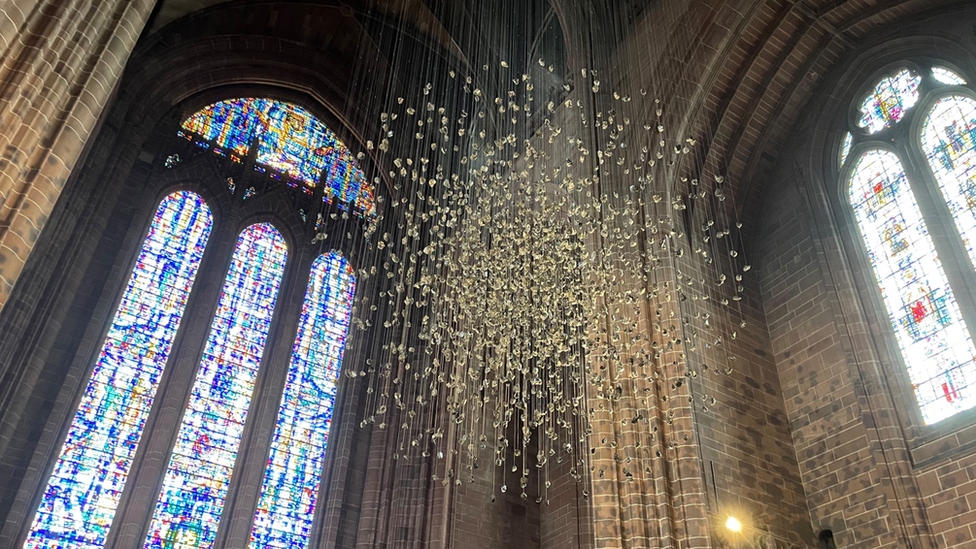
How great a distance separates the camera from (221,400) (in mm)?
10164

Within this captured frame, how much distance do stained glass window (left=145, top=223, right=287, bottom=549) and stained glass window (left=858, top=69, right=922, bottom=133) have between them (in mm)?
→ 8752

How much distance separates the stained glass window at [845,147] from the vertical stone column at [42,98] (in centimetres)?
860

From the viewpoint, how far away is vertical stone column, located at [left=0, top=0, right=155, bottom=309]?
196 inches

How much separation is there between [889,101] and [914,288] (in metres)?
2.59

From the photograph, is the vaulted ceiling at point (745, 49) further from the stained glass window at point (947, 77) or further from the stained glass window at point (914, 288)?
the stained glass window at point (914, 288)

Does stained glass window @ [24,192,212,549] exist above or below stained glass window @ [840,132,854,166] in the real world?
below

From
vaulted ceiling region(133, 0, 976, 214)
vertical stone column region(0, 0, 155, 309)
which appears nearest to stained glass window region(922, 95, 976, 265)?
vaulted ceiling region(133, 0, 976, 214)

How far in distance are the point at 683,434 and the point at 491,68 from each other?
729cm

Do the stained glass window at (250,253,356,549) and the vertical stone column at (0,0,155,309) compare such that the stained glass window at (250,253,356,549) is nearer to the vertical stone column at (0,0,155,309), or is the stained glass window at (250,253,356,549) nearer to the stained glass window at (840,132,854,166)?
the vertical stone column at (0,0,155,309)

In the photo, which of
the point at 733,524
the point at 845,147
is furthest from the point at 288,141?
the point at 733,524

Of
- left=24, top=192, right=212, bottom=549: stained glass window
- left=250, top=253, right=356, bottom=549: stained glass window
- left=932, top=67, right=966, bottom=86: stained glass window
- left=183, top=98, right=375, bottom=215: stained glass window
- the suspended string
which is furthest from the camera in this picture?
left=183, top=98, right=375, bottom=215: stained glass window

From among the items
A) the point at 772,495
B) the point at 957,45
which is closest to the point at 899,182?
the point at 957,45

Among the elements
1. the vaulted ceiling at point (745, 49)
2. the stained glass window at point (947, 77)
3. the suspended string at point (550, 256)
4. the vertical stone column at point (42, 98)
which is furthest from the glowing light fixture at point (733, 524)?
the vertical stone column at point (42, 98)

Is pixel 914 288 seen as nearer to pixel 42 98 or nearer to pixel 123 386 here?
pixel 42 98
